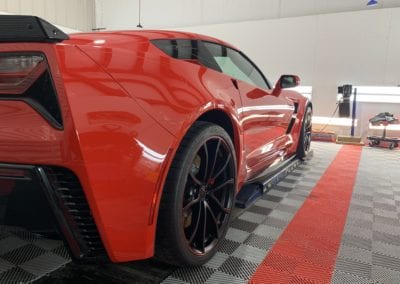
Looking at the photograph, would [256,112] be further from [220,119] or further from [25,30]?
[25,30]

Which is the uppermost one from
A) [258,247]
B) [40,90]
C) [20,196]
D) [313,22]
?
[313,22]

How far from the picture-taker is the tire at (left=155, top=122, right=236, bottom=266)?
126 cm

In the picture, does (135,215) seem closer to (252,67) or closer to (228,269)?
(228,269)

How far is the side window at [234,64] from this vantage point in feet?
6.24

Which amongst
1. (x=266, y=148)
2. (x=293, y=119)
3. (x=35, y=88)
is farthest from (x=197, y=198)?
(x=293, y=119)

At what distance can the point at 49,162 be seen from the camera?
1.00m

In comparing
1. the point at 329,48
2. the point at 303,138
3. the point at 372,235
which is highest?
the point at 329,48

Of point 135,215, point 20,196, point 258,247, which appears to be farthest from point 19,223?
point 258,247

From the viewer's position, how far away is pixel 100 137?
102 cm

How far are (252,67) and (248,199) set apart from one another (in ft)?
3.78

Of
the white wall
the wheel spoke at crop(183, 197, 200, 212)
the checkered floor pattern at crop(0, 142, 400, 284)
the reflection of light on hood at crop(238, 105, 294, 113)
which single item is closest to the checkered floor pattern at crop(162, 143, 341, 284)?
the checkered floor pattern at crop(0, 142, 400, 284)

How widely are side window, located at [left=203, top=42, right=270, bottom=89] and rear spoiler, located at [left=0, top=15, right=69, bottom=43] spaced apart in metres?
0.99

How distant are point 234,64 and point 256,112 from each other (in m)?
0.46

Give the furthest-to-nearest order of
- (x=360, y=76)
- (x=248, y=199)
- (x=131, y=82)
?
(x=360, y=76)
(x=248, y=199)
(x=131, y=82)
